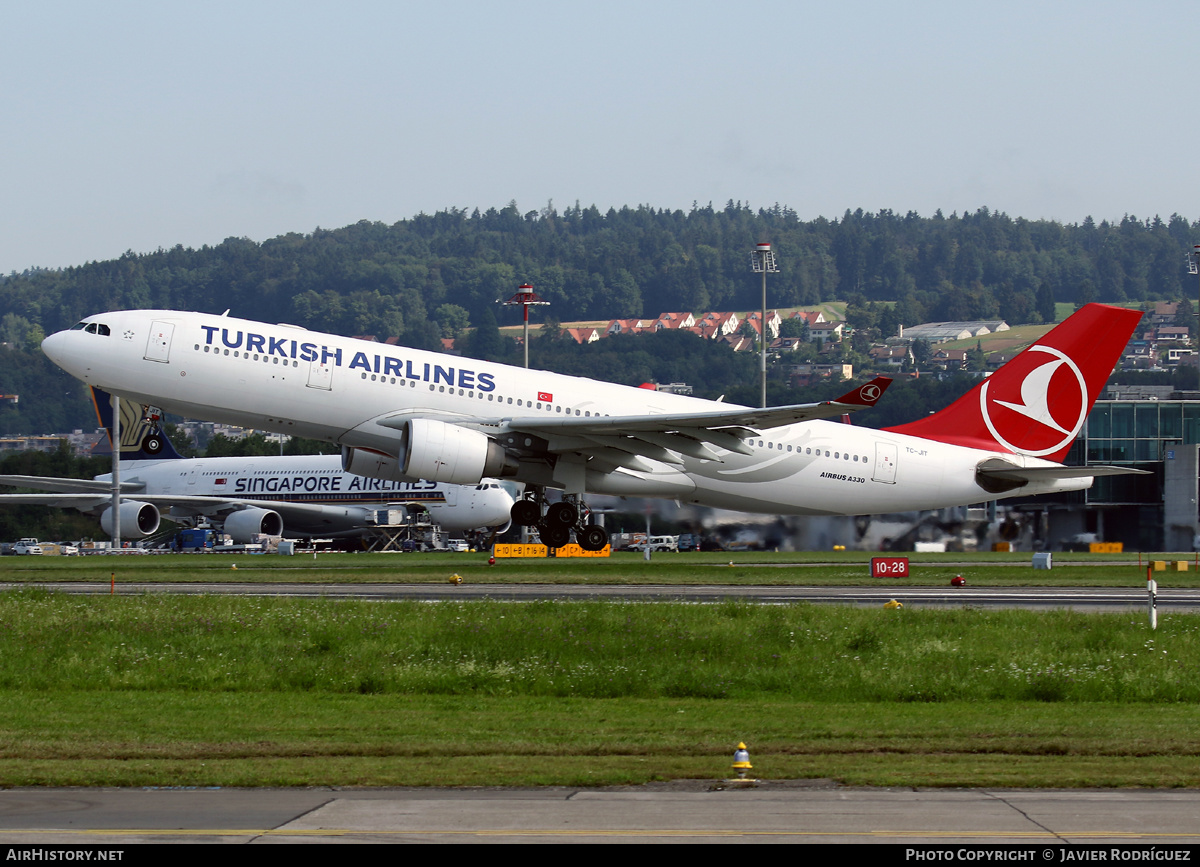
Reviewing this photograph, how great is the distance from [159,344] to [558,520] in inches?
460

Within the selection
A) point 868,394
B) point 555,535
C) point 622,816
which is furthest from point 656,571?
point 622,816

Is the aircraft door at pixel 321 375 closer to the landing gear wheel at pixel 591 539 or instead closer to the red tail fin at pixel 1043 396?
the landing gear wheel at pixel 591 539

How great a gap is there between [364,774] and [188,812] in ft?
6.96

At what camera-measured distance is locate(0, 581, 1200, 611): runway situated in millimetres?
29375

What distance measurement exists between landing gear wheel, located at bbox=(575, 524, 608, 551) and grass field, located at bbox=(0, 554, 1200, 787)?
13.0m

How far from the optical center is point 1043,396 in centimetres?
4191

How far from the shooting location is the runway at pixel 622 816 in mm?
9469

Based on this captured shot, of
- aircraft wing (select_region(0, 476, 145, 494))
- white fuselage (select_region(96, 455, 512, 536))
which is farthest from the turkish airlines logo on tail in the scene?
aircraft wing (select_region(0, 476, 145, 494))

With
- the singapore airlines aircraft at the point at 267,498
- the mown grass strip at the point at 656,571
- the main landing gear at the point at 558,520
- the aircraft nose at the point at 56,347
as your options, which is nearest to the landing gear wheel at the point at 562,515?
the main landing gear at the point at 558,520

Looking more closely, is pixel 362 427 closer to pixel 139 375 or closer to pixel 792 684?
pixel 139 375

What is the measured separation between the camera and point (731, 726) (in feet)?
51.5

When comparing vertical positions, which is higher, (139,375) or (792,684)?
(139,375)

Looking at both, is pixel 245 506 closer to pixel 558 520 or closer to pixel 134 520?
pixel 134 520

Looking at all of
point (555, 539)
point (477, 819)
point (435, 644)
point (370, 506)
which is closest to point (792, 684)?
point (435, 644)
